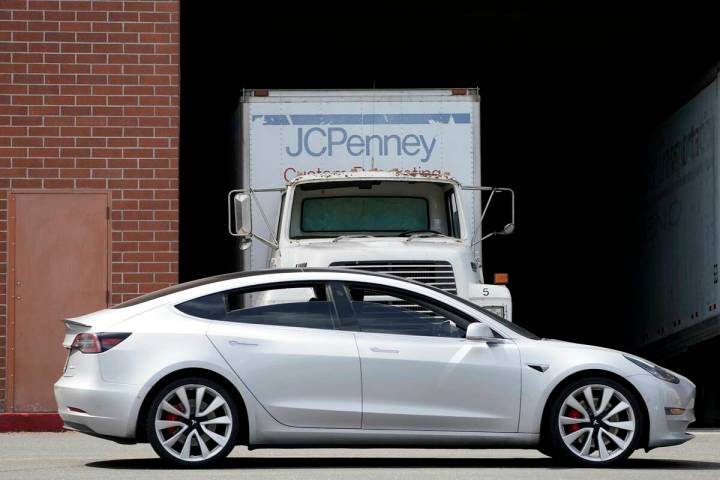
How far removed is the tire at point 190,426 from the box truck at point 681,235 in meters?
9.80

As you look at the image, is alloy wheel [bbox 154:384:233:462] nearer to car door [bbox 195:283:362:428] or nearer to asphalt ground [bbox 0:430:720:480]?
asphalt ground [bbox 0:430:720:480]

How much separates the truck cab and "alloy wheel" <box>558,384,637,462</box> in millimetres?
3988

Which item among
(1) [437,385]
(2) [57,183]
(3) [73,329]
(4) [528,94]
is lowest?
(1) [437,385]

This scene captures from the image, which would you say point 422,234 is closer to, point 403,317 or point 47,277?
point 403,317

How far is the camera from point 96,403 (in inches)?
430

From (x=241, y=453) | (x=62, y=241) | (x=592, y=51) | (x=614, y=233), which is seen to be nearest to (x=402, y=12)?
(x=592, y=51)

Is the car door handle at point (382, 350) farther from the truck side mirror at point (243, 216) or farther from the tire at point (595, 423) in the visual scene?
the truck side mirror at point (243, 216)

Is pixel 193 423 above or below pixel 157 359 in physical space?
below

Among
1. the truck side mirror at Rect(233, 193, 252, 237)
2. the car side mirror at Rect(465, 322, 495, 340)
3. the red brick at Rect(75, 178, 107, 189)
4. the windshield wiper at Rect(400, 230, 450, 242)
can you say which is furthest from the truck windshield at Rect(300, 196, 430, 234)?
the car side mirror at Rect(465, 322, 495, 340)

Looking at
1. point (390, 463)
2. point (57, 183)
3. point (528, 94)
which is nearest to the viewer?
point (390, 463)

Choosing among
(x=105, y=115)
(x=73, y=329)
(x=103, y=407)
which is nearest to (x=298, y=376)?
(x=103, y=407)

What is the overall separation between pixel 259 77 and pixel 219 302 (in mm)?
22056

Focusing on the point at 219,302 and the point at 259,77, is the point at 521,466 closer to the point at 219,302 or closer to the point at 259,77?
the point at 219,302

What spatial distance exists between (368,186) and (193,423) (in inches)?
234
